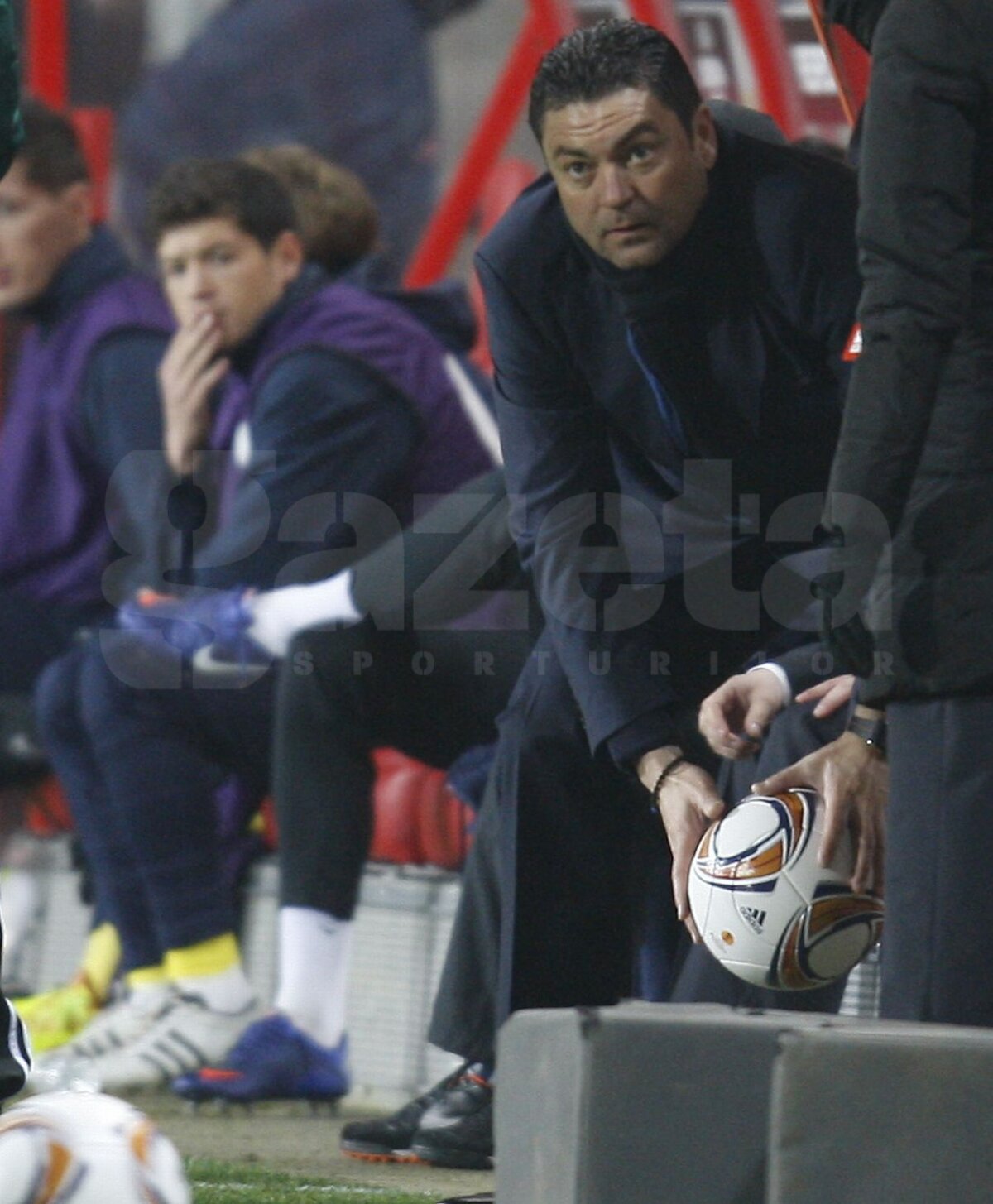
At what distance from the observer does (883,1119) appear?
2141 millimetres

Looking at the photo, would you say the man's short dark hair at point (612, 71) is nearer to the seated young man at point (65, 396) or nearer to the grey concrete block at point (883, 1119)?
the grey concrete block at point (883, 1119)

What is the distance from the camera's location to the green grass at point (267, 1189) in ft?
12.0

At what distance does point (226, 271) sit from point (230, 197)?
0.20m

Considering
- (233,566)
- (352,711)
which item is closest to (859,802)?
(352,711)

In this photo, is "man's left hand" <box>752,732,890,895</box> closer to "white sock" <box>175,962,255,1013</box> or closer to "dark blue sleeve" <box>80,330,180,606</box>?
"white sock" <box>175,962,255,1013</box>

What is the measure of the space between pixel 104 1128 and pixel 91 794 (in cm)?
344

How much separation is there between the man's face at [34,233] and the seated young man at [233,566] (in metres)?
0.84

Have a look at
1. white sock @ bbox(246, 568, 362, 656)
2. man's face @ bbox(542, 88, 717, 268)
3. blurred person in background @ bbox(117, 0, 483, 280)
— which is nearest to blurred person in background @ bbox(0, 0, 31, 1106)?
man's face @ bbox(542, 88, 717, 268)

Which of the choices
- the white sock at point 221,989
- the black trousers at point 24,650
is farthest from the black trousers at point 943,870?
the black trousers at point 24,650

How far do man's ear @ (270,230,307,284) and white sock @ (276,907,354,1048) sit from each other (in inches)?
72.5

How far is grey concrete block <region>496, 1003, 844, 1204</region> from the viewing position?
230 centimetres

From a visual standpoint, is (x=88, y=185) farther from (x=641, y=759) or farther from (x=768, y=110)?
(x=641, y=759)

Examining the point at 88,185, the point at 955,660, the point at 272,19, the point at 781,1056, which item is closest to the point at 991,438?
the point at 955,660

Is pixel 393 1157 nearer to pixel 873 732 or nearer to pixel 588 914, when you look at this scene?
pixel 588 914
